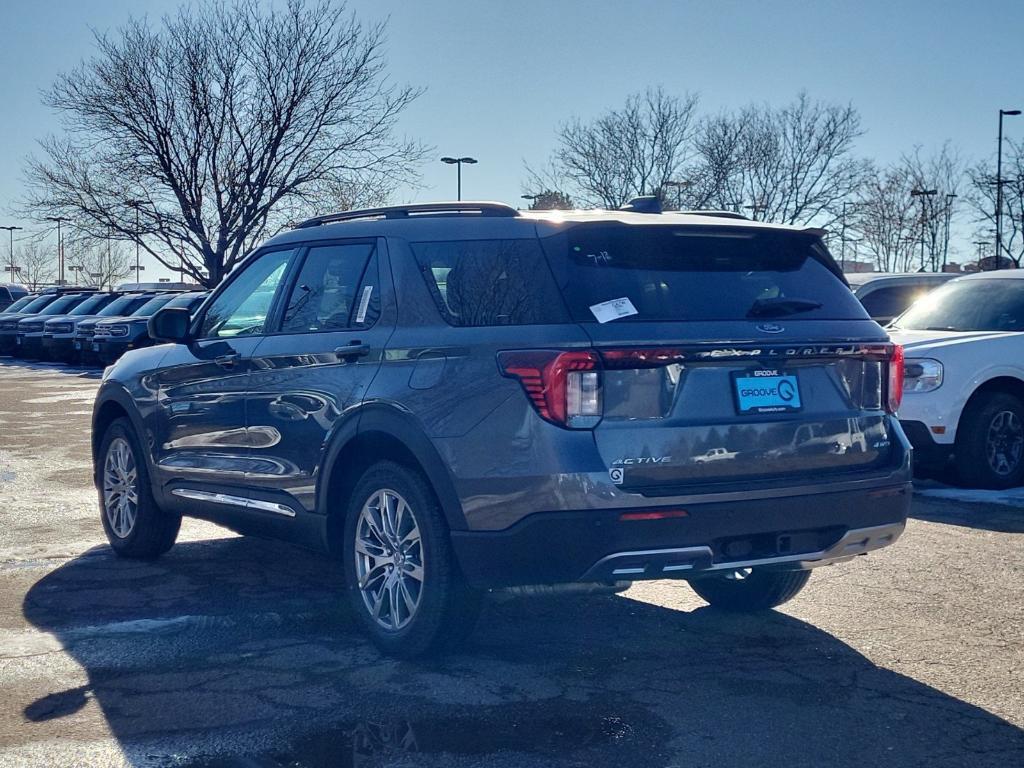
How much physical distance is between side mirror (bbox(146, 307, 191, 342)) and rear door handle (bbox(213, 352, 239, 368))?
413 mm

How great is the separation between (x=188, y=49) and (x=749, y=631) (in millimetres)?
32271

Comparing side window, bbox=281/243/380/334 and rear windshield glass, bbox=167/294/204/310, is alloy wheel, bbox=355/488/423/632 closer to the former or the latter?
side window, bbox=281/243/380/334

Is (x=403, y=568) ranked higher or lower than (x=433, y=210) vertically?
lower

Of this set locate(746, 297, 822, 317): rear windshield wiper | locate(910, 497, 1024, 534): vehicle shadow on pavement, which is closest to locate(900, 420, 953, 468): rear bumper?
locate(910, 497, 1024, 534): vehicle shadow on pavement

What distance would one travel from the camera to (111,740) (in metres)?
4.10

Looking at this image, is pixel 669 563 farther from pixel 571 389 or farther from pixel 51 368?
pixel 51 368

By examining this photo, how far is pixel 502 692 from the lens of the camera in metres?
4.60

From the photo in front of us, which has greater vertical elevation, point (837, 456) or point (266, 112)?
point (266, 112)

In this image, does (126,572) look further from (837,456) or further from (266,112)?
(266,112)

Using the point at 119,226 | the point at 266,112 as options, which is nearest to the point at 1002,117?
the point at 266,112

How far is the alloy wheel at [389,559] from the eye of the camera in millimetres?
4945

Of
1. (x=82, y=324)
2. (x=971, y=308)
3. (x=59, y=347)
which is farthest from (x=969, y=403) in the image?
(x=59, y=347)

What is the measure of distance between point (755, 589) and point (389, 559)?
1.77 m

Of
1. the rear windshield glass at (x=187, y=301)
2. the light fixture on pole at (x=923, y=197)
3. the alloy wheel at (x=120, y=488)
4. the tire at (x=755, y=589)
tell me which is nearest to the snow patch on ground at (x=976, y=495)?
the tire at (x=755, y=589)
